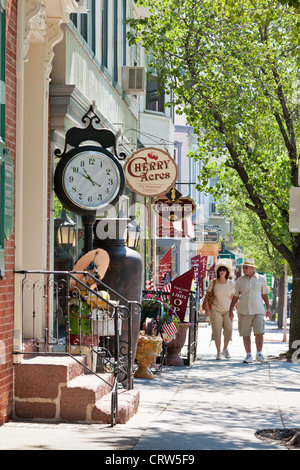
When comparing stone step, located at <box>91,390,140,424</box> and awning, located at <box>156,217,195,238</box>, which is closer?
stone step, located at <box>91,390,140,424</box>

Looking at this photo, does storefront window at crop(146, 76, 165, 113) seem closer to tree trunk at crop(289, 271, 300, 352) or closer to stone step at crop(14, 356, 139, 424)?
tree trunk at crop(289, 271, 300, 352)

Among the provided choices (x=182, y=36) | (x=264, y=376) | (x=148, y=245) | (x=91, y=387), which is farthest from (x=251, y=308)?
(x=148, y=245)

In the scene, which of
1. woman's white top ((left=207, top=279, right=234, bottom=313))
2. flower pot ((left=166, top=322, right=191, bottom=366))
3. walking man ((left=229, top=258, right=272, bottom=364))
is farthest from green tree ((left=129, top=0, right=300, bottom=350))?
flower pot ((left=166, top=322, right=191, bottom=366))

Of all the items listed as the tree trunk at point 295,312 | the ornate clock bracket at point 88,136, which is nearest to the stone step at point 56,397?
the ornate clock bracket at point 88,136

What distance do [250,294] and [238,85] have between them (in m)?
4.45

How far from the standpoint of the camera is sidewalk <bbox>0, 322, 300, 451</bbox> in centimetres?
782

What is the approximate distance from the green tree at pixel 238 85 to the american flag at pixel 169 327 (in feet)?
15.2

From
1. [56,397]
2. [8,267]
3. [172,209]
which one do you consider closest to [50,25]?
[8,267]

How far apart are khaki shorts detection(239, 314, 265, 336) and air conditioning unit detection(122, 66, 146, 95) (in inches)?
231

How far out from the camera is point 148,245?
24781mm

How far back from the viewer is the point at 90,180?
38.0 ft
